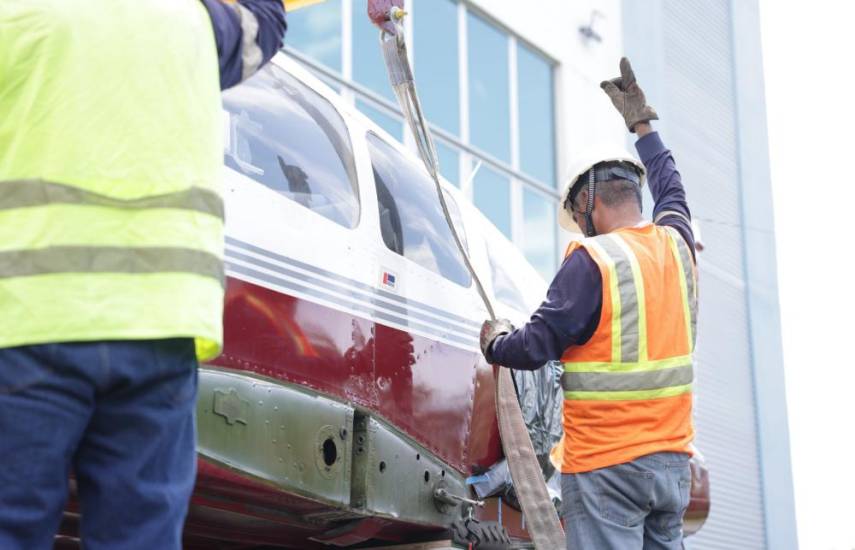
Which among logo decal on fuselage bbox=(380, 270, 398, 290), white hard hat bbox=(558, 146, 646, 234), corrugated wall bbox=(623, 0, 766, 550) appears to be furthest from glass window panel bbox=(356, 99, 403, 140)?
white hard hat bbox=(558, 146, 646, 234)

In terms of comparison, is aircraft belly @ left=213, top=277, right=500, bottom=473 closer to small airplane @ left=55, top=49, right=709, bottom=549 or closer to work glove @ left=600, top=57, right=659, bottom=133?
small airplane @ left=55, top=49, right=709, bottom=549

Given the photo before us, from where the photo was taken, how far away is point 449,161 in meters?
14.1

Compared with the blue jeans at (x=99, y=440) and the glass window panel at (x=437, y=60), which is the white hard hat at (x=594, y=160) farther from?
the glass window panel at (x=437, y=60)

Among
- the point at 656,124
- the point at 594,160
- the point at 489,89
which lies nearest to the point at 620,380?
the point at 594,160

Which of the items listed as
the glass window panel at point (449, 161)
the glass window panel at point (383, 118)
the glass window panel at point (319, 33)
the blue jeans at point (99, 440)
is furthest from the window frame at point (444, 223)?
the glass window panel at point (449, 161)

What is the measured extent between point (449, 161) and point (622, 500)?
1043 cm

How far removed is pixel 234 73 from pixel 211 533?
2.35 m

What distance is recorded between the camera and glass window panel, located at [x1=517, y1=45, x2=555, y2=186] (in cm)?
1594

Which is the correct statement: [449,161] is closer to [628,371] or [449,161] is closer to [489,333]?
[489,333]

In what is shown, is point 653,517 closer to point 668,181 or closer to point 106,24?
point 668,181

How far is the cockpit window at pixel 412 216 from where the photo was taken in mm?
4910

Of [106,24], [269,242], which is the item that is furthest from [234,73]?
[269,242]

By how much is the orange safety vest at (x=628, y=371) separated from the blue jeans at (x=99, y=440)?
2.08 m

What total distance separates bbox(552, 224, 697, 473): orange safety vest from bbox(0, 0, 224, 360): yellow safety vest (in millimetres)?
2057
